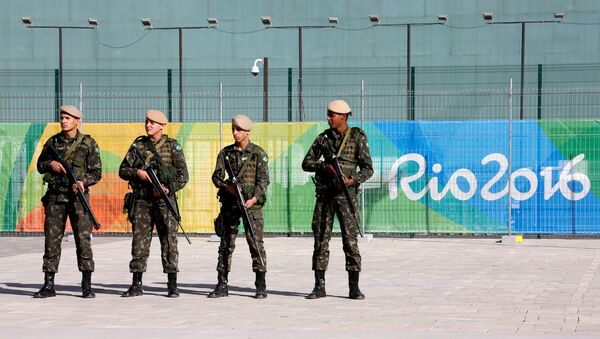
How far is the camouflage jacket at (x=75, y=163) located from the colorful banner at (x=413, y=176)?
8.56 meters

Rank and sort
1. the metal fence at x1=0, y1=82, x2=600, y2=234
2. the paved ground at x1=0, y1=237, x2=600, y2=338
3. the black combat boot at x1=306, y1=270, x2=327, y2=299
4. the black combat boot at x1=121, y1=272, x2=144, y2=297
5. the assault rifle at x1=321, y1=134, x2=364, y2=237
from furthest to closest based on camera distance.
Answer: the metal fence at x1=0, y1=82, x2=600, y2=234, the black combat boot at x1=121, y1=272, x2=144, y2=297, the black combat boot at x1=306, y1=270, x2=327, y2=299, the assault rifle at x1=321, y1=134, x2=364, y2=237, the paved ground at x1=0, y1=237, x2=600, y2=338

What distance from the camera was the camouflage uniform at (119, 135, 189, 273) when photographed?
38.1ft

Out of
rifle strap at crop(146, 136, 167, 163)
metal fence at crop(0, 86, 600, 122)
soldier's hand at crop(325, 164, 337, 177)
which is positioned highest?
metal fence at crop(0, 86, 600, 122)

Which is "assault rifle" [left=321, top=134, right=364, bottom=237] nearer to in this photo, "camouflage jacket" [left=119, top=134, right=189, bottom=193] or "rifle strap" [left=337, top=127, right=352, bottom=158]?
"rifle strap" [left=337, top=127, right=352, bottom=158]

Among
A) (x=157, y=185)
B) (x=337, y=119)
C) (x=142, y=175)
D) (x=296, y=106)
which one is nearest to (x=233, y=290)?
(x=157, y=185)

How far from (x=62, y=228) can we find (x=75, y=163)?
0.65 m

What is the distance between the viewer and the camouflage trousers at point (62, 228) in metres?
11.7

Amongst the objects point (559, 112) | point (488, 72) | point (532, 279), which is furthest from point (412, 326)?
point (488, 72)

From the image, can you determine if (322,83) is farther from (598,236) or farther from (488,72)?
(598,236)

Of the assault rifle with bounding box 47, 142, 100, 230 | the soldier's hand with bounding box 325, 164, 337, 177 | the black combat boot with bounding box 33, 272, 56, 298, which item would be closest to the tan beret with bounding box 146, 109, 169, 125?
the assault rifle with bounding box 47, 142, 100, 230

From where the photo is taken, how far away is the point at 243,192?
11.5 metres

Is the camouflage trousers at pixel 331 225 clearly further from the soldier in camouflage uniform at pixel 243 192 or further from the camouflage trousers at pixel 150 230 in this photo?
the camouflage trousers at pixel 150 230

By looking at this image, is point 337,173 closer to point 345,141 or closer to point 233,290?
point 345,141

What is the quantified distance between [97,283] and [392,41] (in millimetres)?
28242
